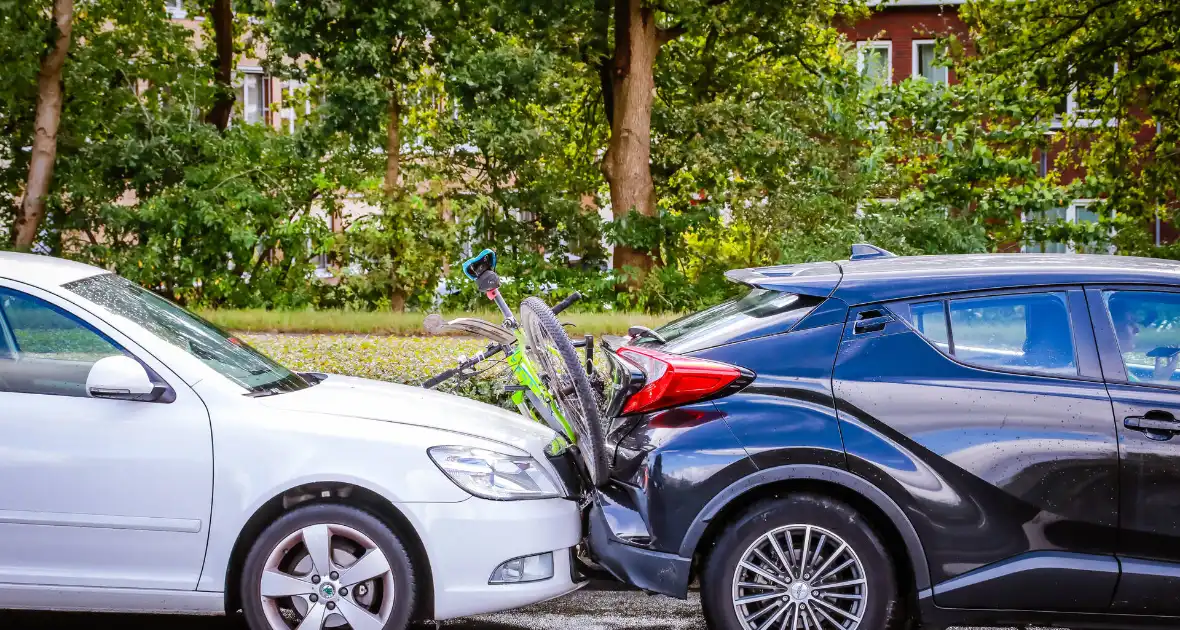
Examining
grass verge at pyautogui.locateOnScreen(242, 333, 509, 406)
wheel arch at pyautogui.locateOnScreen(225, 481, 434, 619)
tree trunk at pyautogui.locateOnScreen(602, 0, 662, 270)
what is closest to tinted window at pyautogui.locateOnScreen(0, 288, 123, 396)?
wheel arch at pyautogui.locateOnScreen(225, 481, 434, 619)

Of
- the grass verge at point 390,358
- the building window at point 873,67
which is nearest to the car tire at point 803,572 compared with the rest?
the grass verge at point 390,358

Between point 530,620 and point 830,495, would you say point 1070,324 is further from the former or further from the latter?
point 530,620

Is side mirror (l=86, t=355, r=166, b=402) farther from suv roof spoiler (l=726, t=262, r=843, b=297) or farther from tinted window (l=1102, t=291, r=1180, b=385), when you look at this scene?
tinted window (l=1102, t=291, r=1180, b=385)

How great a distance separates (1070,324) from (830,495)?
1.15 m

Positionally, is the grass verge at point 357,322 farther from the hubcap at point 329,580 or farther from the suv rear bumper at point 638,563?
the hubcap at point 329,580

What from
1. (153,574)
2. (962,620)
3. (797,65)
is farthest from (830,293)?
(797,65)

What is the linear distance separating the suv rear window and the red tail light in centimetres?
13

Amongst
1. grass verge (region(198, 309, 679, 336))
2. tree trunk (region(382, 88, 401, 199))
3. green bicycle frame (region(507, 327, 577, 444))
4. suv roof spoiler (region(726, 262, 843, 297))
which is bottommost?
grass verge (region(198, 309, 679, 336))

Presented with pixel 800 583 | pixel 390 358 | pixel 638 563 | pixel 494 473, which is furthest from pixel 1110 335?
pixel 390 358

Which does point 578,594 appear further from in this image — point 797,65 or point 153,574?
point 797,65

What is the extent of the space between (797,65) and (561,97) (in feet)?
13.6

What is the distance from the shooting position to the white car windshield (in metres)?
5.10

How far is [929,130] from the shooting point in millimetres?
15430

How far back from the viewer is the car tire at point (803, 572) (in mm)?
4688
